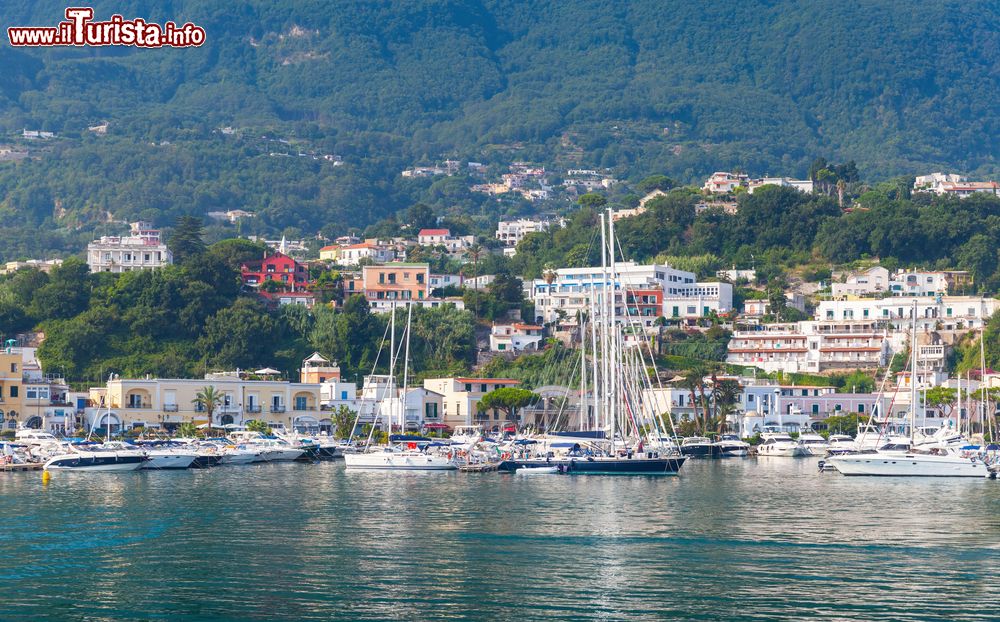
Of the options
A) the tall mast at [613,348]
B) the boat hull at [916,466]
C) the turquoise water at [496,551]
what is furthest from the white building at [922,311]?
the turquoise water at [496,551]

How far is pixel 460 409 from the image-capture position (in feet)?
358

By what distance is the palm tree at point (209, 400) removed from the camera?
322ft

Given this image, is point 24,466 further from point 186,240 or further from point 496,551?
point 186,240

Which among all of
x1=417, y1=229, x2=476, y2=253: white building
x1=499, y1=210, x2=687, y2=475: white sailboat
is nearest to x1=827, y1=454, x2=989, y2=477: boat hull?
x1=499, y1=210, x2=687, y2=475: white sailboat

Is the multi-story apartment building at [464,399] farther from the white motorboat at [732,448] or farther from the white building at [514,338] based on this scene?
the white motorboat at [732,448]

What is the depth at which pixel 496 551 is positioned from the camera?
139 feet

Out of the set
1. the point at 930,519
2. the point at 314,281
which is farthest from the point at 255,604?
the point at 314,281

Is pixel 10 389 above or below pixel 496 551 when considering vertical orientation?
above

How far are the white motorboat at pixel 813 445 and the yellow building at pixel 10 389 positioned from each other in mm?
46838

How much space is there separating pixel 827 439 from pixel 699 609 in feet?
232

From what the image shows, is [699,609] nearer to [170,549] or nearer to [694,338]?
[170,549]

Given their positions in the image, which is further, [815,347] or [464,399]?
[815,347]

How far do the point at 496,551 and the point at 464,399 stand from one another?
66.9 meters

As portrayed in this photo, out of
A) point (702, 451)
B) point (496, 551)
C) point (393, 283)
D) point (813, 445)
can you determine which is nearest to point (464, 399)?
point (702, 451)
